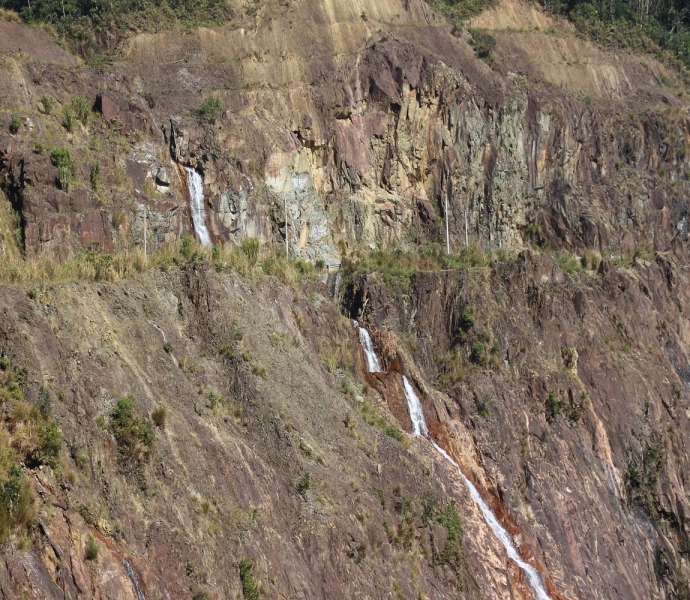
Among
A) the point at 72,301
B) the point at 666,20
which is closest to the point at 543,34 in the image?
the point at 666,20

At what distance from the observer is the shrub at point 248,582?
21.2 m

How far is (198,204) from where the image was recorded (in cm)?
4172

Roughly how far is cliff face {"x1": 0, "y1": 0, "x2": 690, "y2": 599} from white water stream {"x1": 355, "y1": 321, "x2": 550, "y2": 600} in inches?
23.1

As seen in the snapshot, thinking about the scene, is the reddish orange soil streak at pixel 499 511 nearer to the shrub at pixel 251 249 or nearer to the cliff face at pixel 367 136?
the shrub at pixel 251 249

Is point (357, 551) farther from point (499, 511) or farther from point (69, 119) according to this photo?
point (69, 119)

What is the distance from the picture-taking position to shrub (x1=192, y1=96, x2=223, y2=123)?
45.4m

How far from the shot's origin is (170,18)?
5291 centimetres

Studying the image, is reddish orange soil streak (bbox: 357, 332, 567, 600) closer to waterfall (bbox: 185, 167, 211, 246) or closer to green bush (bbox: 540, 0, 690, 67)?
waterfall (bbox: 185, 167, 211, 246)

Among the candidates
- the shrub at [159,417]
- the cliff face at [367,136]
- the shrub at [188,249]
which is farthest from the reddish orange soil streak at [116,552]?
the cliff face at [367,136]

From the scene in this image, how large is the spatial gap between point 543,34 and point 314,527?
4822 cm

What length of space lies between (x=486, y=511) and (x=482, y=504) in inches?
11.6

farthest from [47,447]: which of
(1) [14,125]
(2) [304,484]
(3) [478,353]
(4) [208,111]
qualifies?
(4) [208,111]

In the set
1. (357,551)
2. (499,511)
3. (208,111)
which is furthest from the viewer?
(208,111)

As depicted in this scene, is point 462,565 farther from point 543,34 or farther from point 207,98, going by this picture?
point 543,34
